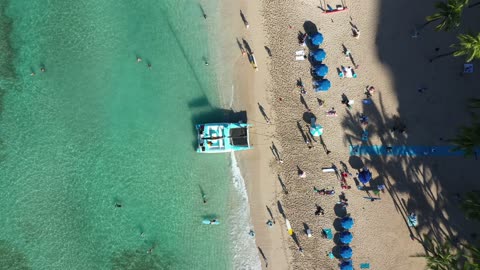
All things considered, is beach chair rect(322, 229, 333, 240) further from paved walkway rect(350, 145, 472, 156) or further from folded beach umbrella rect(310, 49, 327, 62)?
folded beach umbrella rect(310, 49, 327, 62)

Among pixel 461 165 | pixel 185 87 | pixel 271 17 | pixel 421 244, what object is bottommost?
pixel 421 244

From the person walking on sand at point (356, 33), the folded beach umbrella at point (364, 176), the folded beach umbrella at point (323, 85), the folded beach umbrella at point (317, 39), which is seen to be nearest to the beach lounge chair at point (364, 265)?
the folded beach umbrella at point (364, 176)

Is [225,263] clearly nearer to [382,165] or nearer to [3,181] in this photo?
[382,165]

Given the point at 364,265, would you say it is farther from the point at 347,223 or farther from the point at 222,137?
the point at 222,137

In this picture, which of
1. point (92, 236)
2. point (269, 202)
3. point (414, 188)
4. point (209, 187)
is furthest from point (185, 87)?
point (414, 188)

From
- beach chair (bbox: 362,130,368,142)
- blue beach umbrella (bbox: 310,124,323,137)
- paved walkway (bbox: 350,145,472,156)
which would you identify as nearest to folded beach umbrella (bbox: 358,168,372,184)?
paved walkway (bbox: 350,145,472,156)
